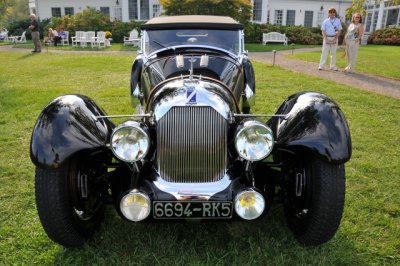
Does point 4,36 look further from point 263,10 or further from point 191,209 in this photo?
point 191,209

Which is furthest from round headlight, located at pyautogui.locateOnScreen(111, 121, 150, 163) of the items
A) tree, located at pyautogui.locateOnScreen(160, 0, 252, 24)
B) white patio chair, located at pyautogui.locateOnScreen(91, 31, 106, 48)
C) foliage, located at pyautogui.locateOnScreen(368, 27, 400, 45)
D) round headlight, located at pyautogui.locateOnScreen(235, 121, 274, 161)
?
foliage, located at pyautogui.locateOnScreen(368, 27, 400, 45)

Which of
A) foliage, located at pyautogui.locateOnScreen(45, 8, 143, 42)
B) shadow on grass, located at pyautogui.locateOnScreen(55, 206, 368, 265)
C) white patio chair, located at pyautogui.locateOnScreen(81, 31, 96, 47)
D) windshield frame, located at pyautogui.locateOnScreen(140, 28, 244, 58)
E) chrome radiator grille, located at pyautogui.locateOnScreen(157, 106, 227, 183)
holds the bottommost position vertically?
shadow on grass, located at pyautogui.locateOnScreen(55, 206, 368, 265)

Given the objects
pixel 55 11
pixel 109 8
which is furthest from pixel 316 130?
pixel 55 11

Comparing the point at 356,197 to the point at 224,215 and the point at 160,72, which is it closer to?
the point at 224,215

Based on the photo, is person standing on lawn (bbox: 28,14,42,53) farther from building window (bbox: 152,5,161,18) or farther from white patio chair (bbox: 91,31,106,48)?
building window (bbox: 152,5,161,18)

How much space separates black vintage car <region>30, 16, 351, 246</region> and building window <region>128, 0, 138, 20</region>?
2537 centimetres

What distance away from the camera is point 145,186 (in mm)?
2396

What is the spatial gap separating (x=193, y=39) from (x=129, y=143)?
6.29 ft

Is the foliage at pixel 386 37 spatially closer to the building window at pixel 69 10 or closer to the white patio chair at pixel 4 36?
the building window at pixel 69 10

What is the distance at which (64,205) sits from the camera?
2.43 meters

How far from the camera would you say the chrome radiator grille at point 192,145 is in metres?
2.42

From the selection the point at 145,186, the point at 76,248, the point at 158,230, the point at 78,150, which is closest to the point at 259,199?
the point at 145,186

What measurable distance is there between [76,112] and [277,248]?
1806 millimetres

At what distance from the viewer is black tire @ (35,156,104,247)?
7.88ft
